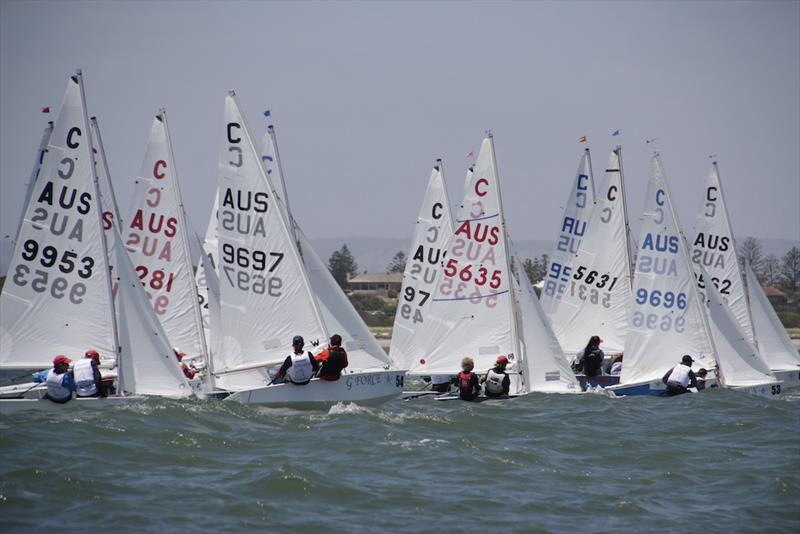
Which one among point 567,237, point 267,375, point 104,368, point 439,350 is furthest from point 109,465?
point 567,237

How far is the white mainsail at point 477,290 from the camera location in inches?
872

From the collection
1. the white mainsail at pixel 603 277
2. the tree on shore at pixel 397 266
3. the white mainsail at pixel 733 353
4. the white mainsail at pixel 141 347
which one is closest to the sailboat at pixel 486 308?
the white mainsail at pixel 733 353

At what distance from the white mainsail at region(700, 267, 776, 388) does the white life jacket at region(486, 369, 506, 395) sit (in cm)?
525

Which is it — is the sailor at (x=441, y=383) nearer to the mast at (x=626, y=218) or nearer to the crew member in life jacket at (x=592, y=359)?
the crew member in life jacket at (x=592, y=359)

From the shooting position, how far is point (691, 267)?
23.2 meters

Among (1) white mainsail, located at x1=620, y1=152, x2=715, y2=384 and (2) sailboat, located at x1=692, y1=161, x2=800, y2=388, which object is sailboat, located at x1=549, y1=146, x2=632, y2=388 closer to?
(2) sailboat, located at x1=692, y1=161, x2=800, y2=388

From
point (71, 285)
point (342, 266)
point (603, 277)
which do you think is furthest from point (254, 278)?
point (342, 266)

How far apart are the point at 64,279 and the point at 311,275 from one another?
5.30 meters

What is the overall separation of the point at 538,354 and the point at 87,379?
28.9 feet

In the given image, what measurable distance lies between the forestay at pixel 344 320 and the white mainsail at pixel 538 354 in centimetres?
281

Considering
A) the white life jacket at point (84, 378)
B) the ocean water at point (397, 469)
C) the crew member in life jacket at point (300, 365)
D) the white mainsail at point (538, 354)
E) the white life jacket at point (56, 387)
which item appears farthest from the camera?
the white mainsail at point (538, 354)

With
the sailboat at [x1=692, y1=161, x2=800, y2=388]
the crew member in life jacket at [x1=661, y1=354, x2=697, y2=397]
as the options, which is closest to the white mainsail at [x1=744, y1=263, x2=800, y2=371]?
the sailboat at [x1=692, y1=161, x2=800, y2=388]

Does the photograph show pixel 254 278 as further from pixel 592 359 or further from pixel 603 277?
pixel 603 277

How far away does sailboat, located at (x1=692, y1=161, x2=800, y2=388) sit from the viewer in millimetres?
27719
